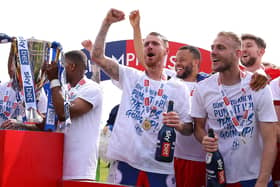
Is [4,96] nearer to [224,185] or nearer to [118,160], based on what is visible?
[118,160]

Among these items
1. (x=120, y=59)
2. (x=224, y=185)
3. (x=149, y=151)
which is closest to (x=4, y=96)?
(x=149, y=151)

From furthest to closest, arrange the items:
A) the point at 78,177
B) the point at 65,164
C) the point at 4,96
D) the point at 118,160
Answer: the point at 4,96 → the point at 118,160 → the point at 78,177 → the point at 65,164

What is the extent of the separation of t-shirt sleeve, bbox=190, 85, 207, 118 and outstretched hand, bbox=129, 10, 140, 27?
1065 millimetres

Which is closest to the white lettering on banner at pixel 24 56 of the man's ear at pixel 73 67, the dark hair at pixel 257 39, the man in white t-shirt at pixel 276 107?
the man's ear at pixel 73 67

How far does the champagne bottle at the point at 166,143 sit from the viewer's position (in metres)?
Result: 4.64

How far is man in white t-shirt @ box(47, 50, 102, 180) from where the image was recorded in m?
4.61

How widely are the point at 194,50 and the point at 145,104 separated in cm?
176

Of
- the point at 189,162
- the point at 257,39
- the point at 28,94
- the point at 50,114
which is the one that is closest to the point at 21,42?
the point at 28,94

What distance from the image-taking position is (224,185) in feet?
14.8

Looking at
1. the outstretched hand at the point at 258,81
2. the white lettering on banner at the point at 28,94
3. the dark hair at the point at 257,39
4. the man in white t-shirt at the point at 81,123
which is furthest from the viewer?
the dark hair at the point at 257,39

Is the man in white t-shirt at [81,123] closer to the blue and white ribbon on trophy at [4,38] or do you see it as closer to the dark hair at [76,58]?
the dark hair at [76,58]

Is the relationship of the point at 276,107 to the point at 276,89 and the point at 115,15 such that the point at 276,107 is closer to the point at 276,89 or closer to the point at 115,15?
the point at 276,89

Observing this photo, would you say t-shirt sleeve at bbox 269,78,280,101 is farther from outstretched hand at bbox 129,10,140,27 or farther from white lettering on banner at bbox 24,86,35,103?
white lettering on banner at bbox 24,86,35,103

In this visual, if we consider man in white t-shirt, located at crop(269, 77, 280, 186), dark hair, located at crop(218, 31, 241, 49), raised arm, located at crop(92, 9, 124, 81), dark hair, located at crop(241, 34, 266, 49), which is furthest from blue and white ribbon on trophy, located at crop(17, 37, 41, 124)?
dark hair, located at crop(241, 34, 266, 49)
